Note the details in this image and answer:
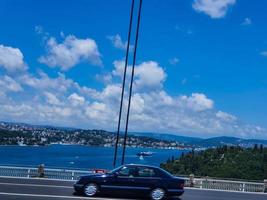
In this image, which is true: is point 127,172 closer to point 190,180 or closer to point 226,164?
point 190,180

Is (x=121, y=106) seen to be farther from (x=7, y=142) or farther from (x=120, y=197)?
Result: (x=7, y=142)

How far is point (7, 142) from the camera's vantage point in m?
173

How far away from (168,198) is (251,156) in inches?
3270

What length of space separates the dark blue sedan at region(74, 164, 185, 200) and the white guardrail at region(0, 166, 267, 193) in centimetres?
831

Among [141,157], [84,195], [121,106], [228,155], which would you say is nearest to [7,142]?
[141,157]

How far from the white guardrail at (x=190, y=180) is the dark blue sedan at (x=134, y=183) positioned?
8.31m

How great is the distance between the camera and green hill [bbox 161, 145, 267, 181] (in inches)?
3127

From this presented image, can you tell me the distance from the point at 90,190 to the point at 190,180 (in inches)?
406

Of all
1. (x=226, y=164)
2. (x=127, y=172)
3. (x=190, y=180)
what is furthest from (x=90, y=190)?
(x=226, y=164)

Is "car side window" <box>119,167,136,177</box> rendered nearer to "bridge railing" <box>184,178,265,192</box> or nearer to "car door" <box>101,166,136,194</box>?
"car door" <box>101,166,136,194</box>

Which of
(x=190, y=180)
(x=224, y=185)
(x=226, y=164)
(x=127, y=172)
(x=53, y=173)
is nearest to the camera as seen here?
(x=127, y=172)

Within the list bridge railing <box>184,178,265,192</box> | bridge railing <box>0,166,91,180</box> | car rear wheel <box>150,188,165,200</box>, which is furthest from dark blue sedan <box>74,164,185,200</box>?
bridge railing <box>0,166,91,180</box>

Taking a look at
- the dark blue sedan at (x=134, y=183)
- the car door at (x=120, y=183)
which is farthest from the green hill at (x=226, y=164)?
the car door at (x=120, y=183)

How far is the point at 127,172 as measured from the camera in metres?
18.8
